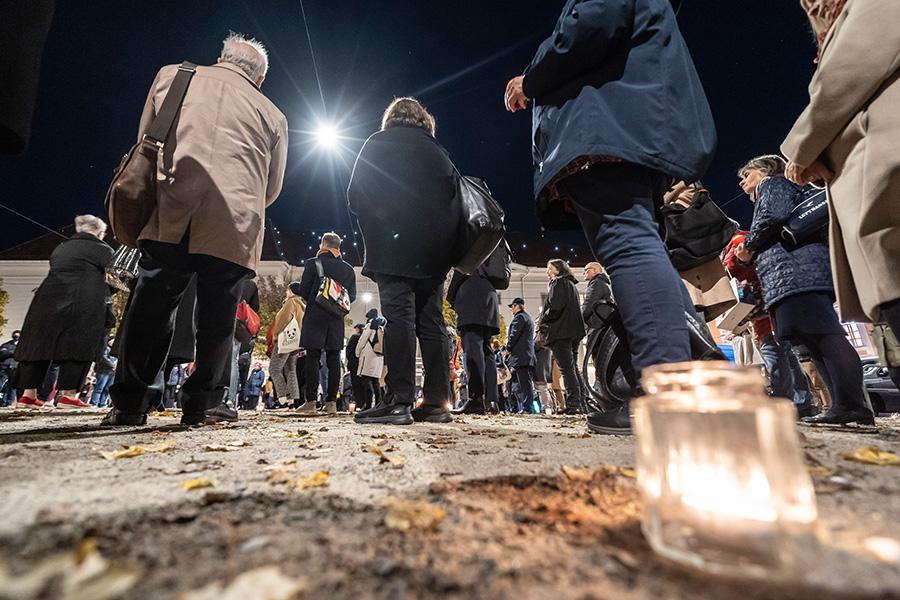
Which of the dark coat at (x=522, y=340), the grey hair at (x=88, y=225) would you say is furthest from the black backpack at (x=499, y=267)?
the grey hair at (x=88, y=225)

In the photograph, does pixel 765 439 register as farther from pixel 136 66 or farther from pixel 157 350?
pixel 136 66

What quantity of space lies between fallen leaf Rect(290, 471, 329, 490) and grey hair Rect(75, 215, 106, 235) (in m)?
5.05

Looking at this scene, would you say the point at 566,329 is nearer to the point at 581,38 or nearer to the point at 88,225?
the point at 581,38

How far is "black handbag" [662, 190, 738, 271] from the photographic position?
8.50ft

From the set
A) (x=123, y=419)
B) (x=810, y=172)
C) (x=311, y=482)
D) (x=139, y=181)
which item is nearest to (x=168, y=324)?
(x=123, y=419)

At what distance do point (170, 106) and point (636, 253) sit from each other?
2455 millimetres

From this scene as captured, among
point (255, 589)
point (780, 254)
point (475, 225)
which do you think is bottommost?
point (255, 589)

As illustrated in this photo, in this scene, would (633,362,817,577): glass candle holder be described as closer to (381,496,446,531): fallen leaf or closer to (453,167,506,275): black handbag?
(381,496,446,531): fallen leaf

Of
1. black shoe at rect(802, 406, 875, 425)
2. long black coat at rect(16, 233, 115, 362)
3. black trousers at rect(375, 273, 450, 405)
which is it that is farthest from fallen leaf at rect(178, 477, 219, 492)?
long black coat at rect(16, 233, 115, 362)

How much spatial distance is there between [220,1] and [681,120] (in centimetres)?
1508

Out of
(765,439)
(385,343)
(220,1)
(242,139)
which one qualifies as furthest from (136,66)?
(765,439)

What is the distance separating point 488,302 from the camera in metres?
4.57

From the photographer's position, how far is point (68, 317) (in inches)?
156

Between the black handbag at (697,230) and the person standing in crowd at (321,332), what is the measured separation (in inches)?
127
